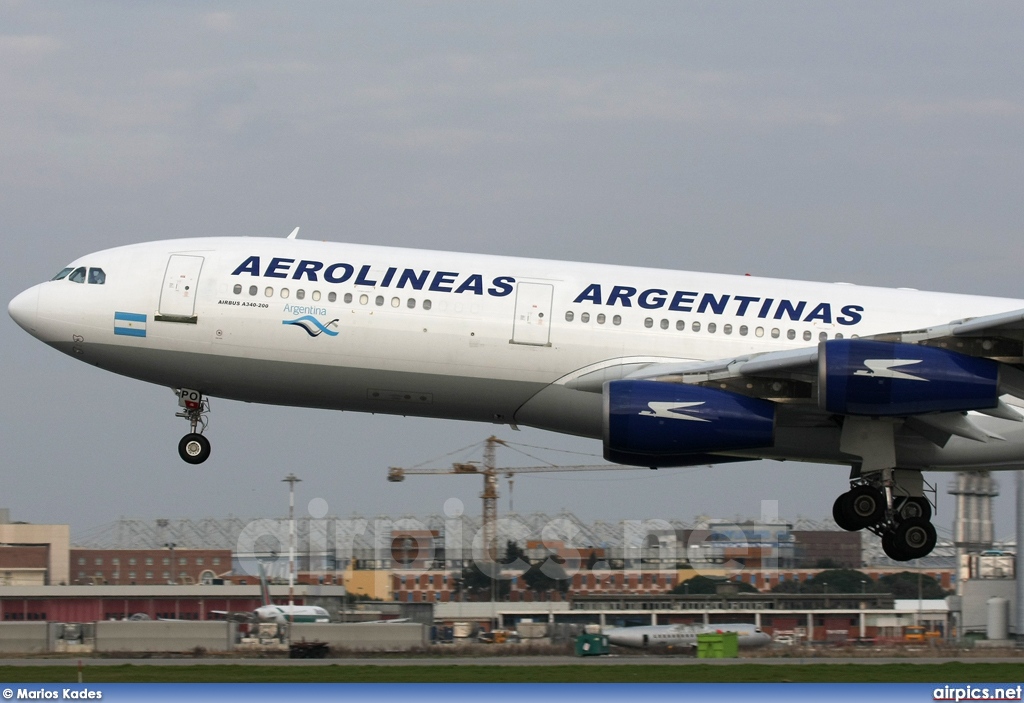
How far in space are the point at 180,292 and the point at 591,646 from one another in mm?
17599

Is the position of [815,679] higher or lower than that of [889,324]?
lower

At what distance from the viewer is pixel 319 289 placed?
24.3 m

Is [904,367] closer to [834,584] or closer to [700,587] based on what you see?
[700,587]

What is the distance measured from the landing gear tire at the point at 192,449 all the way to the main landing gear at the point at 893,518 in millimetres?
12238

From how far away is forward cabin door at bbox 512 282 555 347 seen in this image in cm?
2403

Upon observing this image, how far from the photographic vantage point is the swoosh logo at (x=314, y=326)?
2425cm

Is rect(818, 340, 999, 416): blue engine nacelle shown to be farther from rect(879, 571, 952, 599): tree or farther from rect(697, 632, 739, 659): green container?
rect(879, 571, 952, 599): tree

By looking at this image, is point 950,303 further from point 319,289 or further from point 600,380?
point 319,289

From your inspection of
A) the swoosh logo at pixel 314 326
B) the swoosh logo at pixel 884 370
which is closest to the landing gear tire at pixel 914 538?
the swoosh logo at pixel 884 370

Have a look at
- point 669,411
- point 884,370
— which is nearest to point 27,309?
point 669,411

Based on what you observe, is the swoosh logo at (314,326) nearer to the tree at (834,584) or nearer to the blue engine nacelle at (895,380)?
the blue engine nacelle at (895,380)

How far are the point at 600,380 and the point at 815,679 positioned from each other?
7074mm

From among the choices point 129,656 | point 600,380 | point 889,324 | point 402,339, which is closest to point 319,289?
point 402,339

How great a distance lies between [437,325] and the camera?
2409cm
